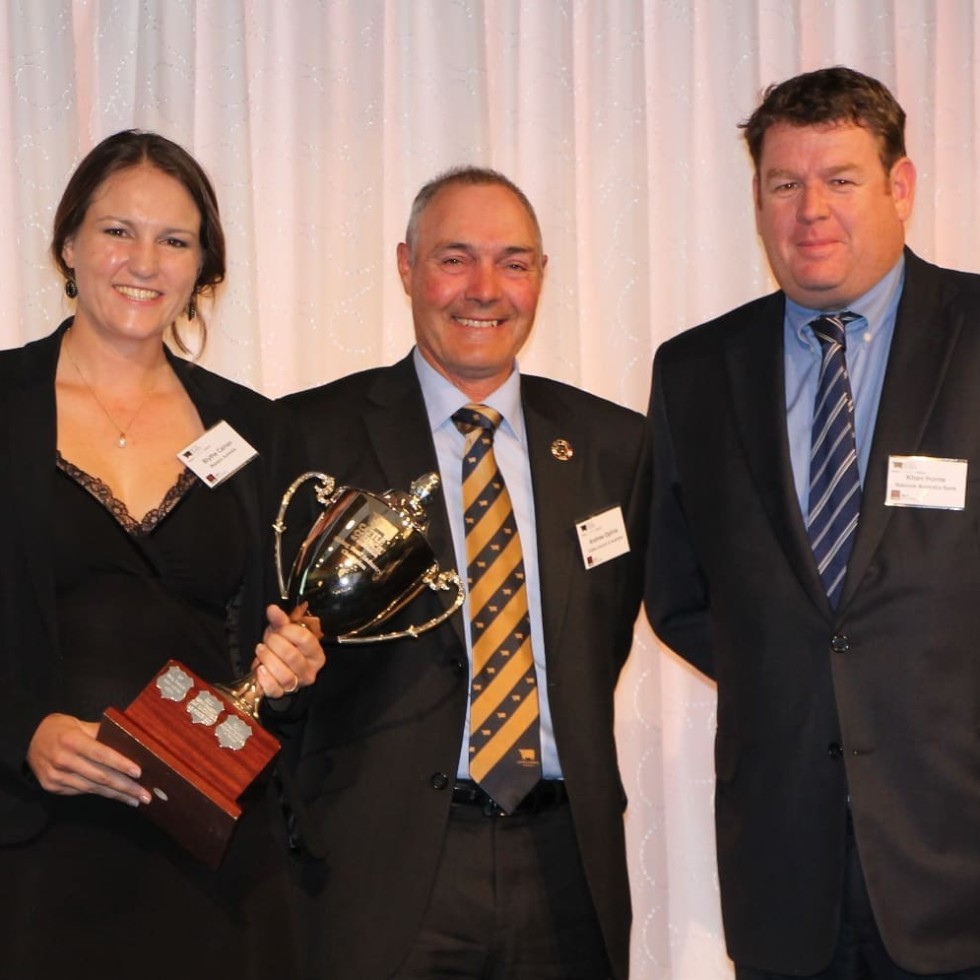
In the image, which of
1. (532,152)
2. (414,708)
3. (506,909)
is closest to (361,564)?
(414,708)

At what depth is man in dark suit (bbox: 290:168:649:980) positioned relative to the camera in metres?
2.78

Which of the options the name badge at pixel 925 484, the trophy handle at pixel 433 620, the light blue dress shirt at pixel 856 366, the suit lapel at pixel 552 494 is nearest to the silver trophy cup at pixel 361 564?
the trophy handle at pixel 433 620

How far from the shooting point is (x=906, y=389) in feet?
9.37

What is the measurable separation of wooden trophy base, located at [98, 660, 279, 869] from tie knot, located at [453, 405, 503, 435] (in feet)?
2.80

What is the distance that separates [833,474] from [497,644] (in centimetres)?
72

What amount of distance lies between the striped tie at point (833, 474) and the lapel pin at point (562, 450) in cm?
50

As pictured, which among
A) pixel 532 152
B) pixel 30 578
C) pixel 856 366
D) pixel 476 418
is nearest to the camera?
pixel 30 578

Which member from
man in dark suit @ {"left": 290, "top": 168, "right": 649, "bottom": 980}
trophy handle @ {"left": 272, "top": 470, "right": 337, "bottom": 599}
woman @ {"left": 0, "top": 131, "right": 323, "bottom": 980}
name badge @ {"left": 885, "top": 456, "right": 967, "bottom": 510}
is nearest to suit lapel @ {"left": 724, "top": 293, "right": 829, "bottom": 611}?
name badge @ {"left": 885, "top": 456, "right": 967, "bottom": 510}

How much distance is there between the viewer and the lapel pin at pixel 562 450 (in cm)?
310

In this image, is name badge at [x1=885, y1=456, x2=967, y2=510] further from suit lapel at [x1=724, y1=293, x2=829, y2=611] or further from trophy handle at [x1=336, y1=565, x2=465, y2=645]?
trophy handle at [x1=336, y1=565, x2=465, y2=645]

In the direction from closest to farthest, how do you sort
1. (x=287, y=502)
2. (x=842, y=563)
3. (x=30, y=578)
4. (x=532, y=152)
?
(x=30, y=578) → (x=287, y=502) → (x=842, y=563) → (x=532, y=152)

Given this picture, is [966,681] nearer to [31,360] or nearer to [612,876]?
[612,876]

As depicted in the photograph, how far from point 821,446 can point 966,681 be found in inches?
20.2

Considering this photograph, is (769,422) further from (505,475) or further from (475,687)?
(475,687)
